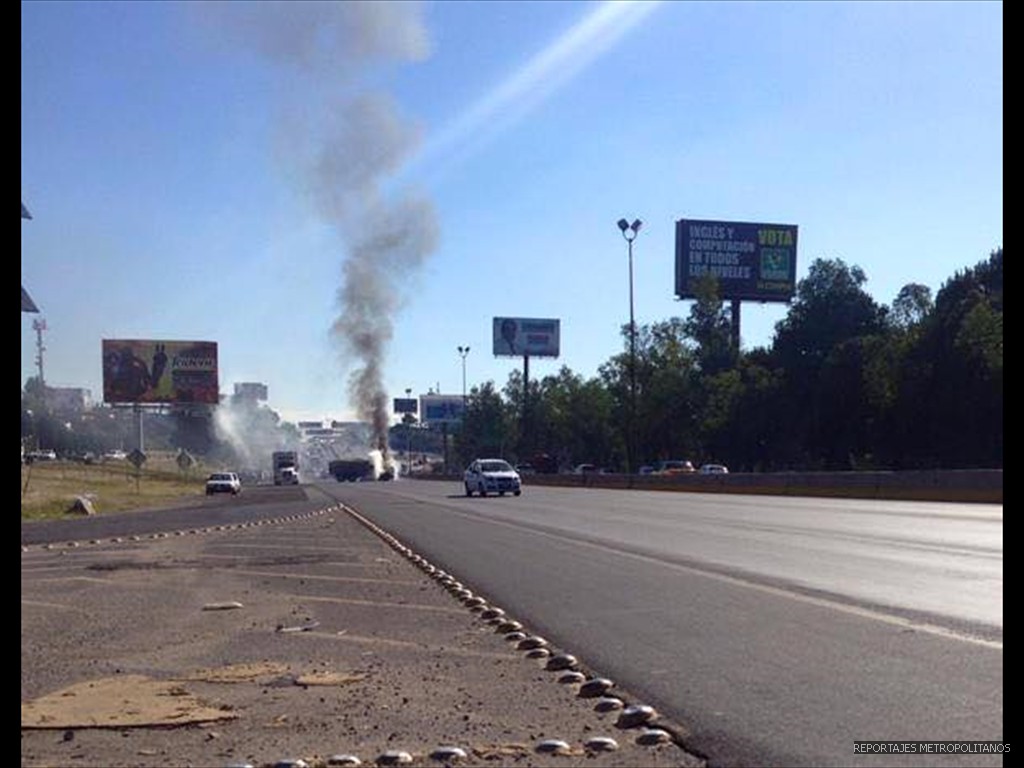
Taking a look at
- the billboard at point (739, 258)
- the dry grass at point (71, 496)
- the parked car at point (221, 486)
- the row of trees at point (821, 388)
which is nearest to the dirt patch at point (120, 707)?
the dry grass at point (71, 496)

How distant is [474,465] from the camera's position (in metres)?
63.3

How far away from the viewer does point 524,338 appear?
420 ft

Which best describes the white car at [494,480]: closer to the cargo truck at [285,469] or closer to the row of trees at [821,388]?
the row of trees at [821,388]

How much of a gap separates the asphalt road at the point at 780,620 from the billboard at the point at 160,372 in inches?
2687

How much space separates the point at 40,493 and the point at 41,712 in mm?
54250

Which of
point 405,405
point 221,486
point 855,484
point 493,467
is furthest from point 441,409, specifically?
point 855,484

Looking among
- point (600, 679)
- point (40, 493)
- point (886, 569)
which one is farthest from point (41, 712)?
point (40, 493)

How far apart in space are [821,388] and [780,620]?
7116 centimetres

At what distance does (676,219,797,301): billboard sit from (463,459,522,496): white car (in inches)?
1279

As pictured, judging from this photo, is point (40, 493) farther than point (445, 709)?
Yes

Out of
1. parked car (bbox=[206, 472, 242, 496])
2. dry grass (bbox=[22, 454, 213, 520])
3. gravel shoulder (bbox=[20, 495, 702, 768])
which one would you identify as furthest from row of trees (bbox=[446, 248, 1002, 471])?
gravel shoulder (bbox=[20, 495, 702, 768])

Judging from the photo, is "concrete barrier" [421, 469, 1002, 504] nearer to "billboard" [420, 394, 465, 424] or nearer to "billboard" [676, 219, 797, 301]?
"billboard" [676, 219, 797, 301]

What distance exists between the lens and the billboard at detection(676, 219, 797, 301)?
89.4 metres
